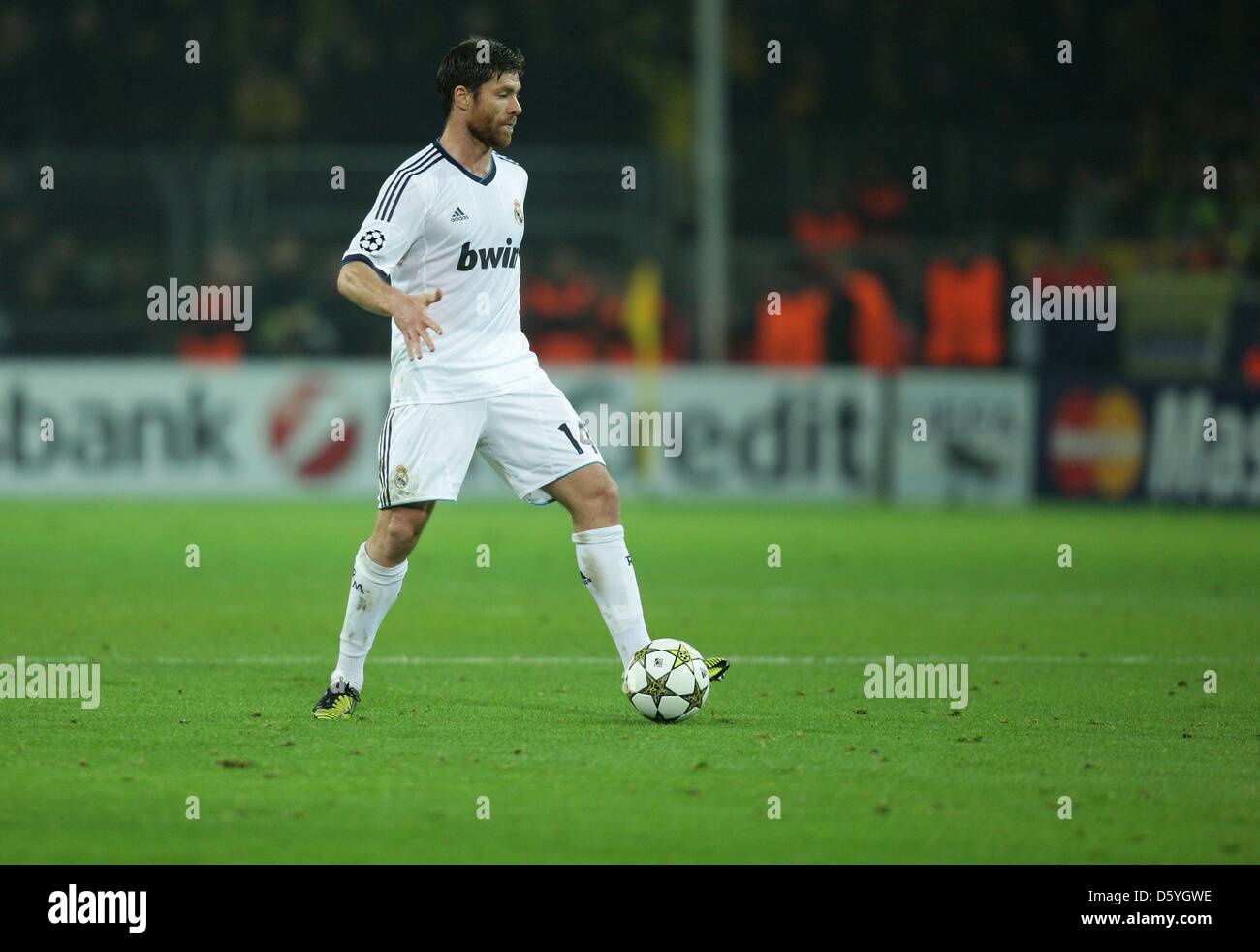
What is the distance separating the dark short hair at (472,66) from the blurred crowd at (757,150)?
13.3 metres

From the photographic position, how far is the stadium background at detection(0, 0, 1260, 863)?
590 centimetres

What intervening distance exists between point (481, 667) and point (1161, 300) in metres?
13.2

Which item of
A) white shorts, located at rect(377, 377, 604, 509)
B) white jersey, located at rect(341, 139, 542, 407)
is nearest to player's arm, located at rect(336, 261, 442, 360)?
white jersey, located at rect(341, 139, 542, 407)

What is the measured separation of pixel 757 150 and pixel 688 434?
422 cm

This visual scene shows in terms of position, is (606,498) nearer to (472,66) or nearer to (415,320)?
(415,320)

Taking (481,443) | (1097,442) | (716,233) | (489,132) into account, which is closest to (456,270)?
(489,132)

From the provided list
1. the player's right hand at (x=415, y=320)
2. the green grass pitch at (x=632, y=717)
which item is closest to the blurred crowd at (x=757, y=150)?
the green grass pitch at (x=632, y=717)

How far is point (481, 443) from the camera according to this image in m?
7.36

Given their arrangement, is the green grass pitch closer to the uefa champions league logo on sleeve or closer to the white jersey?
the white jersey

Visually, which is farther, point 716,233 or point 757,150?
point 757,150

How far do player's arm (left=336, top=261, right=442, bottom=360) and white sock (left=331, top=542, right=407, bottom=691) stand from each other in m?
0.81
